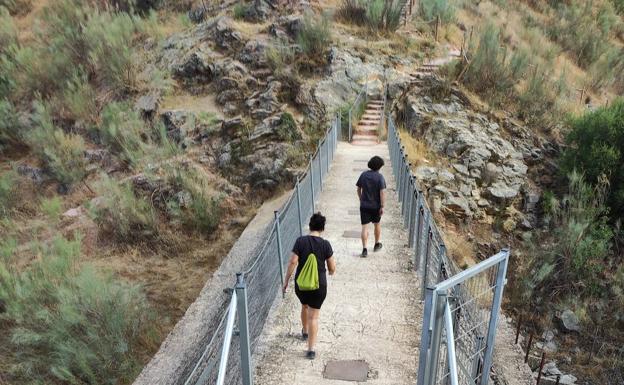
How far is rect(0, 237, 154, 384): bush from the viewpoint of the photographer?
7.65 m

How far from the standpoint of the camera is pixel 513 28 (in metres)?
25.0

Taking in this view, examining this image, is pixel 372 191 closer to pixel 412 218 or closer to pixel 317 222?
pixel 412 218

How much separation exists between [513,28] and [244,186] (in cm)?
1901

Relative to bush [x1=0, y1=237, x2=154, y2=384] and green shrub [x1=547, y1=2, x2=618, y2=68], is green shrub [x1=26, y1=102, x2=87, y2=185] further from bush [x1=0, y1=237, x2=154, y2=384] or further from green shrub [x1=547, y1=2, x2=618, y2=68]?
green shrub [x1=547, y1=2, x2=618, y2=68]

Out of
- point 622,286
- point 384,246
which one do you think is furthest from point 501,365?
point 622,286

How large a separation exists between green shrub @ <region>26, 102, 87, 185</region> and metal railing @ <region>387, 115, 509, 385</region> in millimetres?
12534

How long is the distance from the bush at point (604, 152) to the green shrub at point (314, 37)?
10089 millimetres

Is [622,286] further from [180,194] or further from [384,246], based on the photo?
[180,194]

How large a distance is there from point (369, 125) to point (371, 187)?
11.0m

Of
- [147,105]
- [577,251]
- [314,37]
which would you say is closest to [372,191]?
[577,251]

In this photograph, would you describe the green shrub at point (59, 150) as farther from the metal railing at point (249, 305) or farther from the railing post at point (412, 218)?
the railing post at point (412, 218)

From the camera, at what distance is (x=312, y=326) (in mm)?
4883

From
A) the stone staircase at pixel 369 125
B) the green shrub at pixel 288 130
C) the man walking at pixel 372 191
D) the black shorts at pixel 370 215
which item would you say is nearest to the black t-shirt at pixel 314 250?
the man walking at pixel 372 191

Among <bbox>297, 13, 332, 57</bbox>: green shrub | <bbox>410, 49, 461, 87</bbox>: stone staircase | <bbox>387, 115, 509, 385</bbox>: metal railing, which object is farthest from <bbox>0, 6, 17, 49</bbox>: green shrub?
<bbox>387, 115, 509, 385</bbox>: metal railing
